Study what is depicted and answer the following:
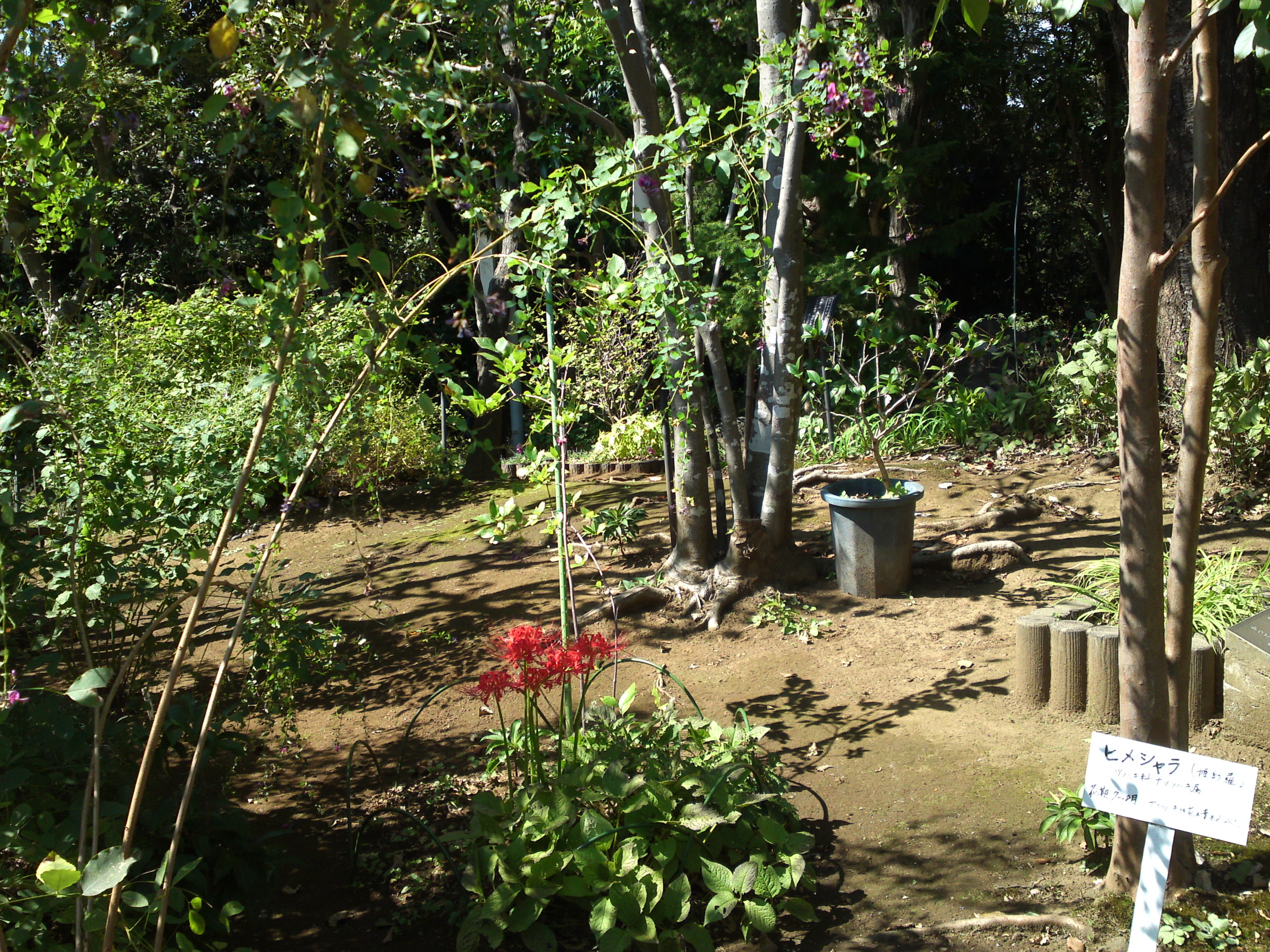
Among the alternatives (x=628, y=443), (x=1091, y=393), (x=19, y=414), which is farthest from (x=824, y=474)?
(x=19, y=414)

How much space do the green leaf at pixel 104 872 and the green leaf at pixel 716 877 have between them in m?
1.40

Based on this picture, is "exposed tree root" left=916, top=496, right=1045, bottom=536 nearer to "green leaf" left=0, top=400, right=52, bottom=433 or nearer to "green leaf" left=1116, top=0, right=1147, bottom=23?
"green leaf" left=1116, top=0, right=1147, bottom=23

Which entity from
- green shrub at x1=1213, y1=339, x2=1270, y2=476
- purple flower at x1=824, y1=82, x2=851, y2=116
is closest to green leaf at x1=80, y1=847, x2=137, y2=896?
purple flower at x1=824, y1=82, x2=851, y2=116

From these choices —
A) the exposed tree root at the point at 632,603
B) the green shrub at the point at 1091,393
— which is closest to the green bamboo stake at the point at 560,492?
the exposed tree root at the point at 632,603

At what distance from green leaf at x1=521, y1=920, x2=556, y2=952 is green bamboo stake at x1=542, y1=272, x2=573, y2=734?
0.56m

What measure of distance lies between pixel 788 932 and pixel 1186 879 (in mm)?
1032

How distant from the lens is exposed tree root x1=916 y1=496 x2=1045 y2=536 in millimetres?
5902

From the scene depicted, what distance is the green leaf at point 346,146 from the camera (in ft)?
4.82

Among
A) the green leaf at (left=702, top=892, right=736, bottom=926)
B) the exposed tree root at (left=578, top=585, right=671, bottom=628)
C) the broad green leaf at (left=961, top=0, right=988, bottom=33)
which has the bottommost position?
the green leaf at (left=702, top=892, right=736, bottom=926)

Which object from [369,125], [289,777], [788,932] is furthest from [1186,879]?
[289,777]

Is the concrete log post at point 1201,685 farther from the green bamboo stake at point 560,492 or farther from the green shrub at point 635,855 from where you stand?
the green bamboo stake at point 560,492

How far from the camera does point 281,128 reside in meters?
4.14

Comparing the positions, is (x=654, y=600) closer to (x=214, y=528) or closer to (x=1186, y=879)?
(x=214, y=528)

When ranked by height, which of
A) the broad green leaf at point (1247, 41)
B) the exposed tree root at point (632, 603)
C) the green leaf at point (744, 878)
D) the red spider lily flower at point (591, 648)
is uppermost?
the broad green leaf at point (1247, 41)
